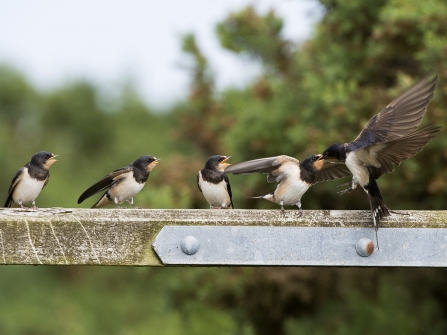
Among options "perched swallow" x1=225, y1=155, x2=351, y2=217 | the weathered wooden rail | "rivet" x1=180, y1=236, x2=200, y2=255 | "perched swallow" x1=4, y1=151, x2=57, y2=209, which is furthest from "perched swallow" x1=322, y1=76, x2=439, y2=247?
"perched swallow" x1=4, y1=151, x2=57, y2=209

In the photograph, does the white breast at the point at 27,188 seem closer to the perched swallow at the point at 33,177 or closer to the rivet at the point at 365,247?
the perched swallow at the point at 33,177

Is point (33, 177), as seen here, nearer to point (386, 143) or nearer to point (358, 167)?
point (358, 167)

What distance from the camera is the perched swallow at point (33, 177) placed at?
4188 mm

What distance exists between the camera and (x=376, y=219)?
8.52 ft

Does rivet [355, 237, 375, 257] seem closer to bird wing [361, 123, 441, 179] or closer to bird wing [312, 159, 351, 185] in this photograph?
bird wing [361, 123, 441, 179]

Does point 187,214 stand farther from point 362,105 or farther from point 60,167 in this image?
point 60,167

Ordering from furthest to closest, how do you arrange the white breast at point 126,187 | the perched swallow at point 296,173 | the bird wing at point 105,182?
1. the white breast at point 126,187
2. the bird wing at point 105,182
3. the perched swallow at point 296,173

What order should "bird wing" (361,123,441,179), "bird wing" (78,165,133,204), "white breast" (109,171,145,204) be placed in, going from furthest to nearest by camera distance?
"white breast" (109,171,145,204)
"bird wing" (78,165,133,204)
"bird wing" (361,123,441,179)

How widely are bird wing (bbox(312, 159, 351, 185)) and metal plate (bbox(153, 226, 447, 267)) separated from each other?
42.7 inches

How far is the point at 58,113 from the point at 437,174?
14.7 metres

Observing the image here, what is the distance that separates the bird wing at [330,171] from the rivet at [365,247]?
3.72 feet

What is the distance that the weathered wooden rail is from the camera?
2.43 meters

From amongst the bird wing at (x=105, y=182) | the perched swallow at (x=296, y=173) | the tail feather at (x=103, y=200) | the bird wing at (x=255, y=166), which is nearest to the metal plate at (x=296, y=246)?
the bird wing at (x=255, y=166)

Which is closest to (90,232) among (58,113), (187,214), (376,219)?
(187,214)
